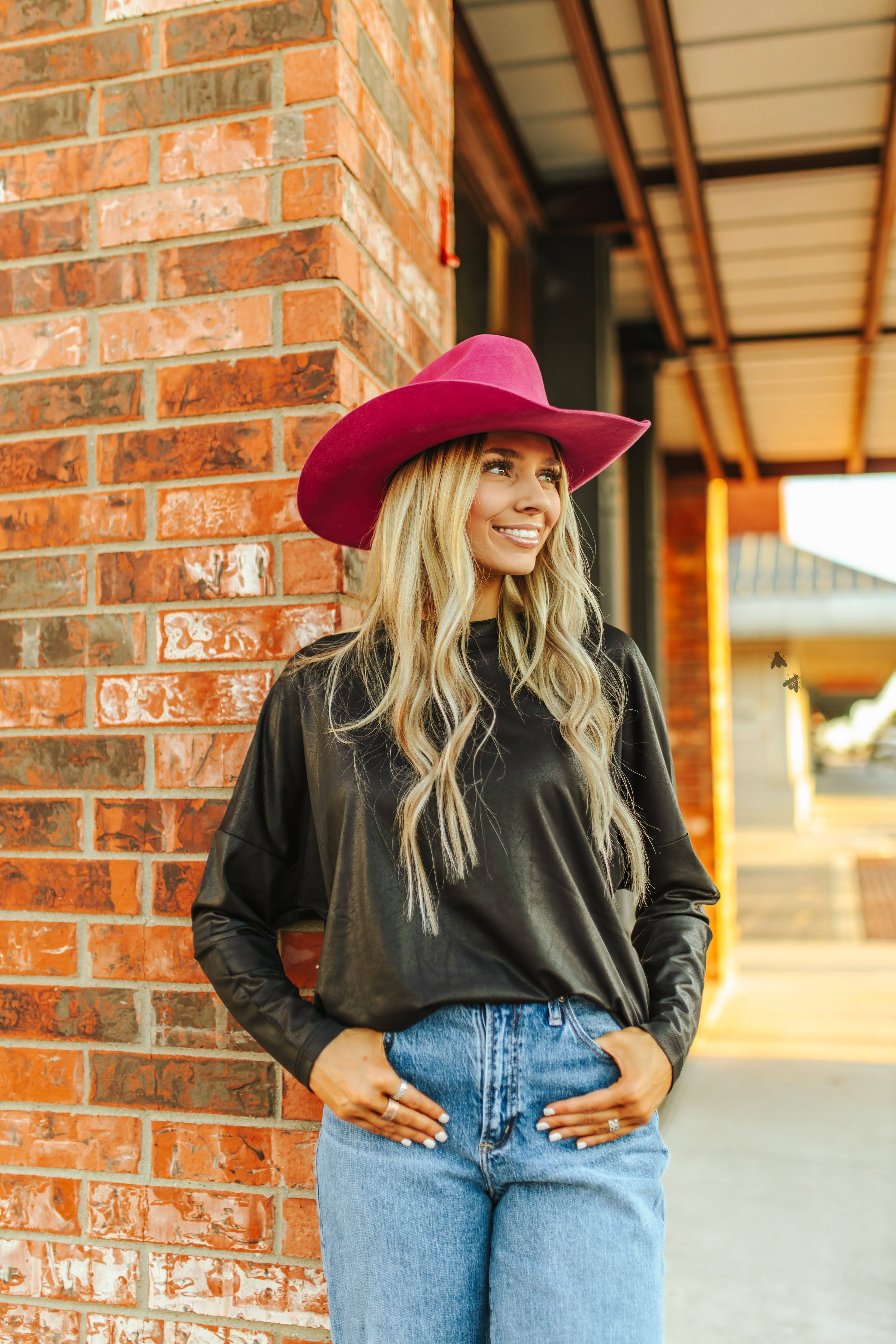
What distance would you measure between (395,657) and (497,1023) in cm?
49

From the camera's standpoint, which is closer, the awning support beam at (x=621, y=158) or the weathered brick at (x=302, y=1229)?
the weathered brick at (x=302, y=1229)

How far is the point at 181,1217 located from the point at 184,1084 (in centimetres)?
21

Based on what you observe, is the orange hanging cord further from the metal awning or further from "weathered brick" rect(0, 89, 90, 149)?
the metal awning

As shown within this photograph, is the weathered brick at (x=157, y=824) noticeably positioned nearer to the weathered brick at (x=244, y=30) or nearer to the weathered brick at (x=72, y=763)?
the weathered brick at (x=72, y=763)

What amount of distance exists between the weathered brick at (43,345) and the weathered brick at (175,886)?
28.0 inches

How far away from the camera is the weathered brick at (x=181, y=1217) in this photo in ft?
5.79

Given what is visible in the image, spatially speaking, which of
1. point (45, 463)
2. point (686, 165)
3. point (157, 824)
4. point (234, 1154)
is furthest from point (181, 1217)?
point (686, 165)

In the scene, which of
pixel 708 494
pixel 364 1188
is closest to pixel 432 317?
pixel 364 1188

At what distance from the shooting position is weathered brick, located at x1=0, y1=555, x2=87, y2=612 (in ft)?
6.16

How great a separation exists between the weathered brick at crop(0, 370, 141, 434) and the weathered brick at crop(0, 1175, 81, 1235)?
1250 mm

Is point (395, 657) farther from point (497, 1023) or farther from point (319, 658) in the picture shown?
point (497, 1023)

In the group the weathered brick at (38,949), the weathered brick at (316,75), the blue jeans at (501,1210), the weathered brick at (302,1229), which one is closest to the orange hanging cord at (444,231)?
the weathered brick at (316,75)

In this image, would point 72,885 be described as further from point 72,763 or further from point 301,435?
point 301,435

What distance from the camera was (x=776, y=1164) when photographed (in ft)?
14.6
